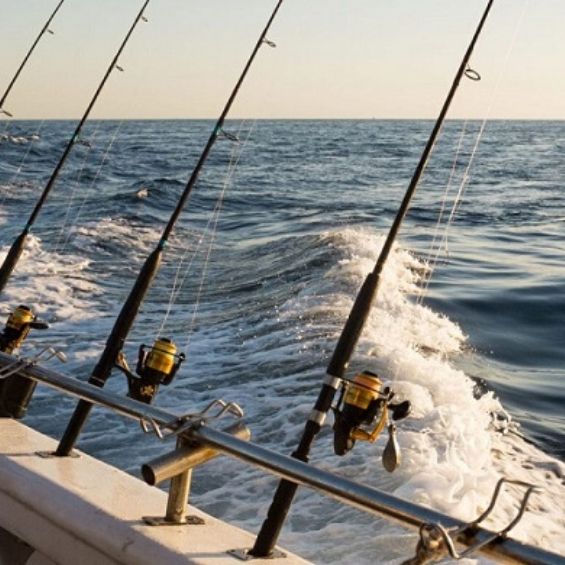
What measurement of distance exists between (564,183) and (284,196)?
7.60 m

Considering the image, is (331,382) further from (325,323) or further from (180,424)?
(325,323)

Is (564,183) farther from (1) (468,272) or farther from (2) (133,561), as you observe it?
(2) (133,561)

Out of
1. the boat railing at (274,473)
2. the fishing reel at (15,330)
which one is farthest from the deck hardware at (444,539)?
the fishing reel at (15,330)

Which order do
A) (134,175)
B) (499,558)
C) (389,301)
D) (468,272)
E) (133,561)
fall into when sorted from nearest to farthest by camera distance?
(499,558)
(133,561)
(389,301)
(468,272)
(134,175)

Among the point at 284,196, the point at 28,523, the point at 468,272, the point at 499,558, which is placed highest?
the point at 284,196

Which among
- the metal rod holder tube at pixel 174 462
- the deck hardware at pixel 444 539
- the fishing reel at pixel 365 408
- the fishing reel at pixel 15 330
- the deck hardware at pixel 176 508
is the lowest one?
the deck hardware at pixel 176 508

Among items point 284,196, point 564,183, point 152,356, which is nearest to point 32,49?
point 152,356

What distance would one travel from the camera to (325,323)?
782cm

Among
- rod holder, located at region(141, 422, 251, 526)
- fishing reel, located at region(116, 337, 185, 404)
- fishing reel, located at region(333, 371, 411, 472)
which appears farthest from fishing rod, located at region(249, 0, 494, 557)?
fishing reel, located at region(116, 337, 185, 404)

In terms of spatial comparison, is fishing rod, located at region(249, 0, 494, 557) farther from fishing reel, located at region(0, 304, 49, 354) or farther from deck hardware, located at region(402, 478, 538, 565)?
fishing reel, located at region(0, 304, 49, 354)

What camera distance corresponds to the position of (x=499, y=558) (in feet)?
4.96

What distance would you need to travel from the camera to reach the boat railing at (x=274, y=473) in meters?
1.51

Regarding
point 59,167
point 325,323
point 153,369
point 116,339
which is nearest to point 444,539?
point 153,369

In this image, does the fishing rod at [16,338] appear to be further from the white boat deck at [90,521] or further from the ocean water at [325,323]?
the ocean water at [325,323]
